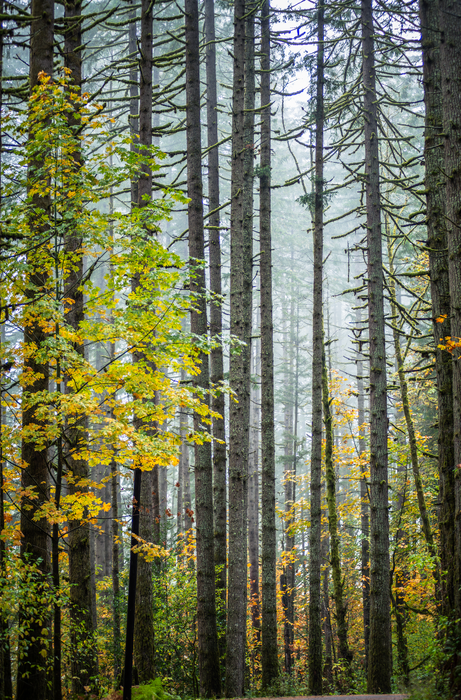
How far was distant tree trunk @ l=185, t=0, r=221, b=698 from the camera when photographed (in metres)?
8.72

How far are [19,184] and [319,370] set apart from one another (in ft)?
25.6

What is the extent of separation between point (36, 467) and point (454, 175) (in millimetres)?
6955

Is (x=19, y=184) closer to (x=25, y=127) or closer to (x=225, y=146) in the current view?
(x=25, y=127)

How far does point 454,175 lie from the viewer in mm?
6691

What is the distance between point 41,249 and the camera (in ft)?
20.8

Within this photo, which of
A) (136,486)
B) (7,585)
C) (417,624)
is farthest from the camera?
(417,624)

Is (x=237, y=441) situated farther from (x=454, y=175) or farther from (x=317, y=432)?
(x=454, y=175)

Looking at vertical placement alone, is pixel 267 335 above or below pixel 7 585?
above

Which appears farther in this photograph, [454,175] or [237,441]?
[237,441]

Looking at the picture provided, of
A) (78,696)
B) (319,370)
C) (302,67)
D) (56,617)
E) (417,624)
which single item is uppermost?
(302,67)

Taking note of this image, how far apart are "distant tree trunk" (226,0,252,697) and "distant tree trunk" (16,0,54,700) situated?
10.5 ft

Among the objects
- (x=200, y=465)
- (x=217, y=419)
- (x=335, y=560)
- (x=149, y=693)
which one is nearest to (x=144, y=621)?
(x=149, y=693)

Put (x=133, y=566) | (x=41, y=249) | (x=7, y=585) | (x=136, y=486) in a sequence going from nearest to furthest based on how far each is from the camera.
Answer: (x=7, y=585) < (x=41, y=249) < (x=133, y=566) < (x=136, y=486)

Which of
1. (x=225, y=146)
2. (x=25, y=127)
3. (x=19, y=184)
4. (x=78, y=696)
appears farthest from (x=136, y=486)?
(x=225, y=146)
